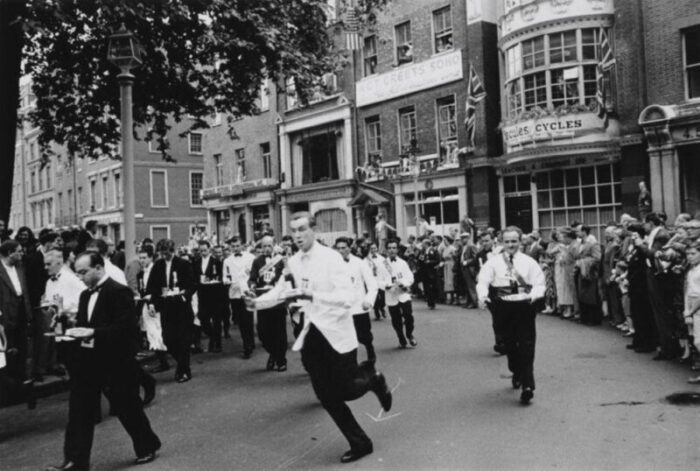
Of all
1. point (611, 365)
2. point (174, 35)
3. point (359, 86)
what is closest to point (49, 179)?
point (359, 86)

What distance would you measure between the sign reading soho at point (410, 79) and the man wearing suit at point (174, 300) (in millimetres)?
16579

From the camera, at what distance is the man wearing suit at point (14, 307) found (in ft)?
27.2

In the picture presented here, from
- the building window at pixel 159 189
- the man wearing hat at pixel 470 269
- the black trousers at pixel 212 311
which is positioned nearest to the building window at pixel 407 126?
the man wearing hat at pixel 470 269

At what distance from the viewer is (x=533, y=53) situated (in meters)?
20.4

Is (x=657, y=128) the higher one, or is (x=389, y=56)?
(x=389, y=56)

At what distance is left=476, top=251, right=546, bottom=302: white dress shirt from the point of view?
739 centimetres

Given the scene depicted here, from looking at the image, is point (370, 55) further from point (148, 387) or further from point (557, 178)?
point (148, 387)

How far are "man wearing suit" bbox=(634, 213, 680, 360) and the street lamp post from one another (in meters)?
7.71

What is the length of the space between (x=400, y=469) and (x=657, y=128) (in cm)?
1569

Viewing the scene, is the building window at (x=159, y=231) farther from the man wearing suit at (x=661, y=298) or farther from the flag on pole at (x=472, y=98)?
the man wearing suit at (x=661, y=298)

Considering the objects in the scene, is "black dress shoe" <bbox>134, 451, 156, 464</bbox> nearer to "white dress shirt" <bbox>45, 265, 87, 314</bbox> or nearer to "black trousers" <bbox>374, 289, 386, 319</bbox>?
"white dress shirt" <bbox>45, 265, 87, 314</bbox>

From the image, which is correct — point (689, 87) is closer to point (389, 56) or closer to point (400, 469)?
point (389, 56)

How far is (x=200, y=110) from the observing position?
560 inches

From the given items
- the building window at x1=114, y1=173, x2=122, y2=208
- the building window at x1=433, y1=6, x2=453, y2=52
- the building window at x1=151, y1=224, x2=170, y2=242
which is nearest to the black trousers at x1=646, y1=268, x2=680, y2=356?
the building window at x1=433, y1=6, x2=453, y2=52
